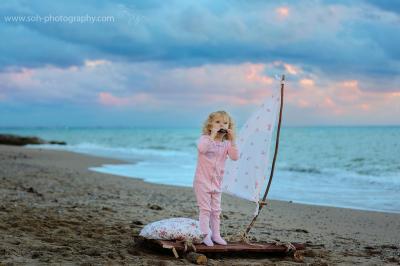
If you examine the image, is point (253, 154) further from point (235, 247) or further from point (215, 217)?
point (235, 247)

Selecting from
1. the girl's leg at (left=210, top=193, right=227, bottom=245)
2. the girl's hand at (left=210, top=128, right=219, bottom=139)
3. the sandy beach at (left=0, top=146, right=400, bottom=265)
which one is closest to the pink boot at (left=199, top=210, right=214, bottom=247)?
the girl's leg at (left=210, top=193, right=227, bottom=245)

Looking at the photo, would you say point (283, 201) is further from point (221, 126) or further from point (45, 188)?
point (221, 126)

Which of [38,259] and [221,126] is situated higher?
[221,126]

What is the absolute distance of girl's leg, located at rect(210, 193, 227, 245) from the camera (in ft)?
20.2

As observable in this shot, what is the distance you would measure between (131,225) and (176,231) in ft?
7.14

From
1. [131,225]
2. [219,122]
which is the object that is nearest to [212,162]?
[219,122]

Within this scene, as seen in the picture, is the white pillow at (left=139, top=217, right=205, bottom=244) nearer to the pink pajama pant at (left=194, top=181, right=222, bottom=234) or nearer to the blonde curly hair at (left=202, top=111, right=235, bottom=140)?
the pink pajama pant at (left=194, top=181, right=222, bottom=234)

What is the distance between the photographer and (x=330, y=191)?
15500 mm

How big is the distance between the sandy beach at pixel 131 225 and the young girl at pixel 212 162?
0.57 m

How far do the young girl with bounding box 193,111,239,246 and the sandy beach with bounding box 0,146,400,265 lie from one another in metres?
0.57

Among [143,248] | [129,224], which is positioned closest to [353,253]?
[143,248]

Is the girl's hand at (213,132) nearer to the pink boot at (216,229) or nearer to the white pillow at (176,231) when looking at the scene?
the pink boot at (216,229)

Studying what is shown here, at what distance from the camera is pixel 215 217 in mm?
6227

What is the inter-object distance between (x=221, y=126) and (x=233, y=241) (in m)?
1.59
